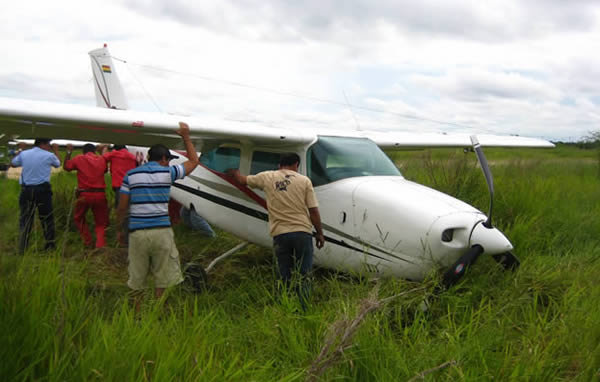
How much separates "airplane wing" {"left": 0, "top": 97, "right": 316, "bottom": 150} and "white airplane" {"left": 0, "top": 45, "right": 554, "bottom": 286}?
0.01 metres

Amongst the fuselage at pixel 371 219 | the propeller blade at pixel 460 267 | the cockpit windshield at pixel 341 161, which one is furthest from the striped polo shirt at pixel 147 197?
the propeller blade at pixel 460 267

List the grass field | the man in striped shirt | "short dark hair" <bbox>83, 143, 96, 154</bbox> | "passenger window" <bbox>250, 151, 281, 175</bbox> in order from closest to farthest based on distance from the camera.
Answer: the grass field → the man in striped shirt → "passenger window" <bbox>250, 151, 281, 175</bbox> → "short dark hair" <bbox>83, 143, 96, 154</bbox>

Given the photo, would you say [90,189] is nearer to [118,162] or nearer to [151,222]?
[118,162]

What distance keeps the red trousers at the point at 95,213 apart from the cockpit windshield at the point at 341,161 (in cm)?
375

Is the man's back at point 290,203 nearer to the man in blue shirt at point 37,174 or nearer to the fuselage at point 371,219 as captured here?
the fuselage at point 371,219

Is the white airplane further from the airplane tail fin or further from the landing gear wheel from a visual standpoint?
the airplane tail fin

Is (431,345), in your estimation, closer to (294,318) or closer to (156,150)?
(294,318)

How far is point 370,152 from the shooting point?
5.53m

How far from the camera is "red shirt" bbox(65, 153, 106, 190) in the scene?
6.98 metres

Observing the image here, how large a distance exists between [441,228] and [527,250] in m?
2.29

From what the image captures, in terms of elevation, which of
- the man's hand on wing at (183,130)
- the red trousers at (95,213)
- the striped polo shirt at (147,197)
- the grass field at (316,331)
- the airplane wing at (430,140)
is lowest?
the red trousers at (95,213)

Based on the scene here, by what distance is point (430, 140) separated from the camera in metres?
7.40

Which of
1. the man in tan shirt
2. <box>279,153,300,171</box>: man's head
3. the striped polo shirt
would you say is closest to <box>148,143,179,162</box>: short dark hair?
the striped polo shirt

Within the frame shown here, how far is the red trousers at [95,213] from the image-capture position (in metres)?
7.02
